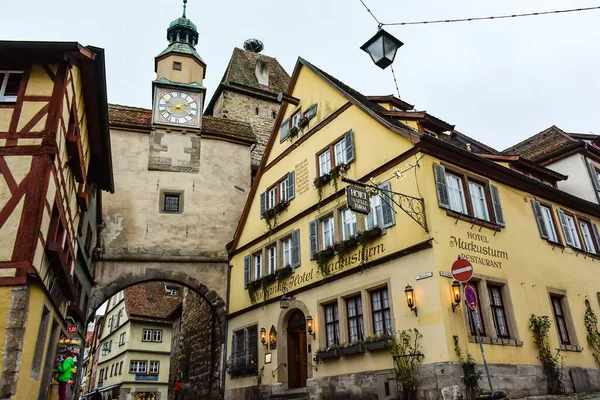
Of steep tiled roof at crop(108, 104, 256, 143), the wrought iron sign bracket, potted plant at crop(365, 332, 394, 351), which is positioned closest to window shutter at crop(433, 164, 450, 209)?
the wrought iron sign bracket

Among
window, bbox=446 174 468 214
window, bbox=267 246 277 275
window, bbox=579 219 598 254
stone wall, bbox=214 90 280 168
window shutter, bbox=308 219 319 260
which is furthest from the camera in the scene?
stone wall, bbox=214 90 280 168

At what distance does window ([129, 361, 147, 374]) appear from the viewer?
111 ft

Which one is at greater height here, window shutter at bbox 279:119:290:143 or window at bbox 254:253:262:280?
window shutter at bbox 279:119:290:143

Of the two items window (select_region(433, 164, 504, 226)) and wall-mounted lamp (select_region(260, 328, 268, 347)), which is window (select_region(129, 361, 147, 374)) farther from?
window (select_region(433, 164, 504, 226))

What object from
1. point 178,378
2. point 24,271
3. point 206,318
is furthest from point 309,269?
point 178,378

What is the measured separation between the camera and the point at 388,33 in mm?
7316

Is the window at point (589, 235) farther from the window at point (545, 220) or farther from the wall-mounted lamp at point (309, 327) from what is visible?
the wall-mounted lamp at point (309, 327)

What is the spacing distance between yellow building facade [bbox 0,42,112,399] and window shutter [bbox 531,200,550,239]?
1054cm

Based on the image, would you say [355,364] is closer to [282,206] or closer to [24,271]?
[282,206]

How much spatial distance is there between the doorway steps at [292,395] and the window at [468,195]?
19.0 ft

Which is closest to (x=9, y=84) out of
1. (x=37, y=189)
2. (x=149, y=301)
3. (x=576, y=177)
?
(x=37, y=189)

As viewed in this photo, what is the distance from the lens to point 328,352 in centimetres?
1160

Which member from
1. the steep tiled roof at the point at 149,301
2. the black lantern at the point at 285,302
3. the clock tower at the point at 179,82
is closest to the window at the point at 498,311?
the black lantern at the point at 285,302

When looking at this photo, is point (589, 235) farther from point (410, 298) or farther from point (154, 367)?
point (154, 367)
